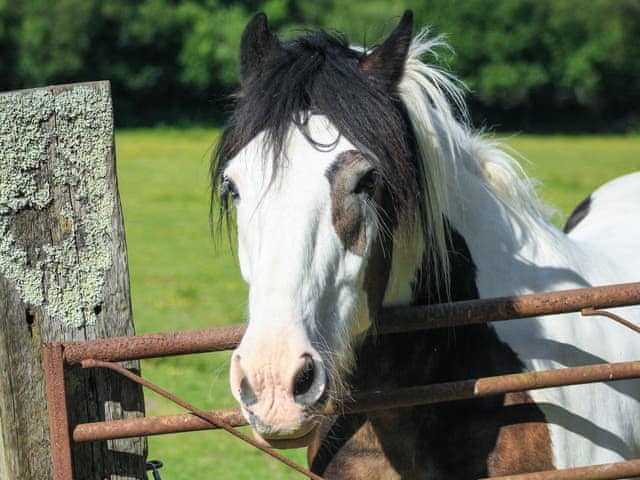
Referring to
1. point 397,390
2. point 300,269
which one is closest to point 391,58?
point 300,269

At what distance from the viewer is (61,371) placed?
198cm

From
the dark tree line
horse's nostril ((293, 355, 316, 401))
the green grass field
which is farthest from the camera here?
the dark tree line

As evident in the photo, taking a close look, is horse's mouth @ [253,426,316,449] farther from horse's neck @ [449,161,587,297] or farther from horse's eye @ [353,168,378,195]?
horse's neck @ [449,161,587,297]

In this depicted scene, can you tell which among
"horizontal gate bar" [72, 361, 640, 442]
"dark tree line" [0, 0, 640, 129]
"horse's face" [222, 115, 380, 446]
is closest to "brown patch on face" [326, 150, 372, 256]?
"horse's face" [222, 115, 380, 446]

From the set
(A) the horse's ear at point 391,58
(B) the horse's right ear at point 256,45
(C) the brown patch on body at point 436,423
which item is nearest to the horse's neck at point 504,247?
(C) the brown patch on body at point 436,423

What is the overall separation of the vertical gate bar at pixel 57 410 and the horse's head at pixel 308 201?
0.44 meters

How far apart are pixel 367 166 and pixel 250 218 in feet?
1.06

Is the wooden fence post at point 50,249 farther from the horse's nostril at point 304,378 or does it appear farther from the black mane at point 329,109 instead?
the horse's nostril at point 304,378

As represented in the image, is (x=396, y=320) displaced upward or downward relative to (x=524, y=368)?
upward

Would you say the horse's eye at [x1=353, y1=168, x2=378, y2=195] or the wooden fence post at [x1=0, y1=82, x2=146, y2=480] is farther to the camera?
the horse's eye at [x1=353, y1=168, x2=378, y2=195]

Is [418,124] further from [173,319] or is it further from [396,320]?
[173,319]

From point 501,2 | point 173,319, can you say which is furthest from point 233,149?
point 501,2

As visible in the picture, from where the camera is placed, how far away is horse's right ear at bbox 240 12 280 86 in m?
2.35

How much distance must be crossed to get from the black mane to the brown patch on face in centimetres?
5
